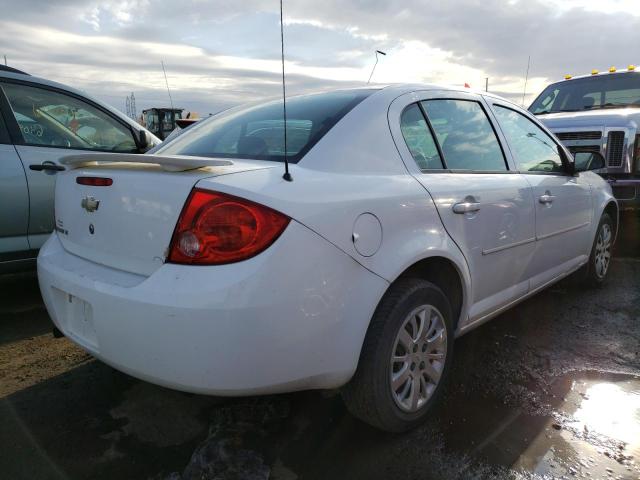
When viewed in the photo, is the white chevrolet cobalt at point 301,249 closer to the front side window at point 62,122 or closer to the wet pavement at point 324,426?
the wet pavement at point 324,426

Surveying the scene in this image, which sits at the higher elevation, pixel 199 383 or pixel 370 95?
pixel 370 95

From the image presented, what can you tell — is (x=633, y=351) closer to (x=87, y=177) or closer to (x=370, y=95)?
(x=370, y=95)

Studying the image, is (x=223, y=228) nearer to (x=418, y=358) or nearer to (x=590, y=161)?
(x=418, y=358)

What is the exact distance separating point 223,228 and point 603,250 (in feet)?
13.1

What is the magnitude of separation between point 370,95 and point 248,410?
1.63 metres

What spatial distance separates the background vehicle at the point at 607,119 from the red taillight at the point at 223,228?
4778mm

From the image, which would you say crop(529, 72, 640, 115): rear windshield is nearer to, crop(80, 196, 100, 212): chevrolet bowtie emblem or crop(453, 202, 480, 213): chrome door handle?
crop(453, 202, 480, 213): chrome door handle

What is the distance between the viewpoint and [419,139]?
2537 millimetres

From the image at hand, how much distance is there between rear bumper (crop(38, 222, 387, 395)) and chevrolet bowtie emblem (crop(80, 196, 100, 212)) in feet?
1.13

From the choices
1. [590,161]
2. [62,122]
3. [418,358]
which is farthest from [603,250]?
[62,122]

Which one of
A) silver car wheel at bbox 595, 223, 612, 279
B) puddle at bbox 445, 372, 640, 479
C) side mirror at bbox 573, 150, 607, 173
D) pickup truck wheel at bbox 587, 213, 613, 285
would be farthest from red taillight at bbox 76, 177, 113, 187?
silver car wheel at bbox 595, 223, 612, 279

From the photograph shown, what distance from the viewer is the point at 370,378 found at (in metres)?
2.07

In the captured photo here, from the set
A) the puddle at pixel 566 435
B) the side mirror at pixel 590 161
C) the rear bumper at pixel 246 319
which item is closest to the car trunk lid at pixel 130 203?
the rear bumper at pixel 246 319

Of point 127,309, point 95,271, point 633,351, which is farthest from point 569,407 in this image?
point 95,271
